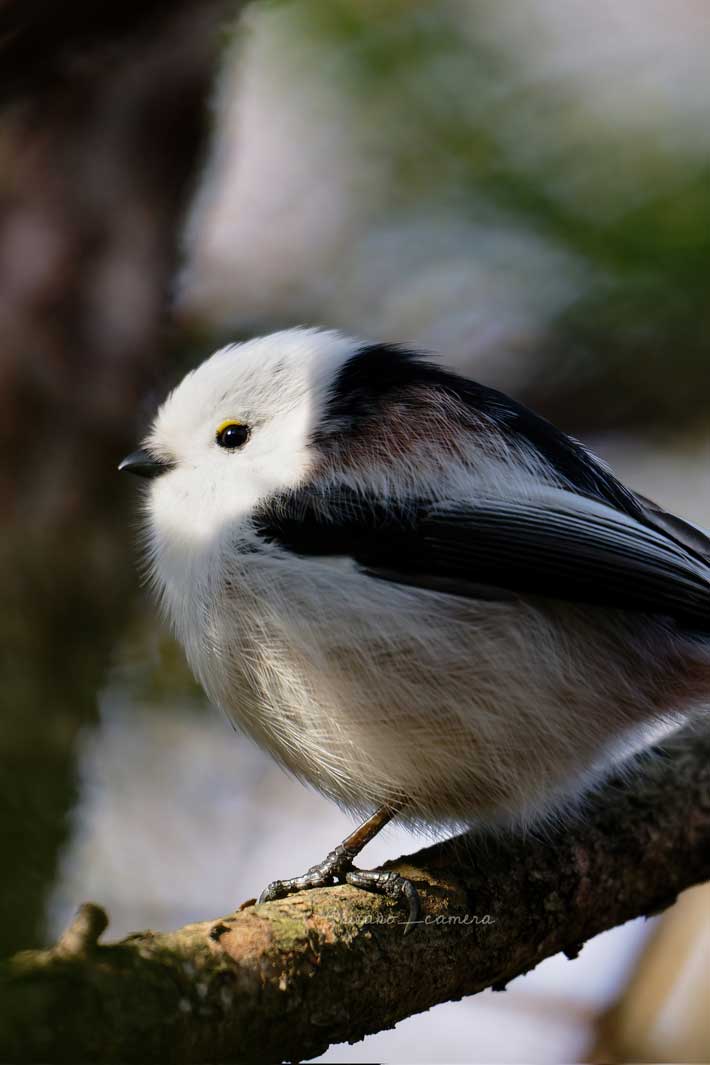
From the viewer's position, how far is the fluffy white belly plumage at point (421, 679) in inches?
69.4

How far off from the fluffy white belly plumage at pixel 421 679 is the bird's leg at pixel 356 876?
47 mm

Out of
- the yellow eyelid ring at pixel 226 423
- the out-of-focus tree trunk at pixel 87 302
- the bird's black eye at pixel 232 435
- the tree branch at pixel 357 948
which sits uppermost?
the out-of-focus tree trunk at pixel 87 302

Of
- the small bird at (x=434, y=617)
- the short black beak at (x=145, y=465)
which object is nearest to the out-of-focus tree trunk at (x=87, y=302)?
the short black beak at (x=145, y=465)

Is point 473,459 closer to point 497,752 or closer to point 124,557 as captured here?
point 497,752

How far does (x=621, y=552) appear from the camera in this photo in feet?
5.93

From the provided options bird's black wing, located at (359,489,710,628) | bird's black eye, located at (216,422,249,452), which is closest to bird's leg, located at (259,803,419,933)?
bird's black wing, located at (359,489,710,628)

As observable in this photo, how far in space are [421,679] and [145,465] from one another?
83 cm

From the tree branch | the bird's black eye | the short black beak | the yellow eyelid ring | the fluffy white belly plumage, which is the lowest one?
the tree branch

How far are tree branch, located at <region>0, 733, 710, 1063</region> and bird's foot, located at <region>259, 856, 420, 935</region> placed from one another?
28mm

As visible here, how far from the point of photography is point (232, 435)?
2135 millimetres

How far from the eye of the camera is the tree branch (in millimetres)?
1068

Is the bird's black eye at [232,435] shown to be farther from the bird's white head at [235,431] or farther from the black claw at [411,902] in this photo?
the black claw at [411,902]

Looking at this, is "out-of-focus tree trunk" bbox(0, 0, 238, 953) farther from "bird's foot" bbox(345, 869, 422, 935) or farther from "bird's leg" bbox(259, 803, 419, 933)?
"bird's foot" bbox(345, 869, 422, 935)

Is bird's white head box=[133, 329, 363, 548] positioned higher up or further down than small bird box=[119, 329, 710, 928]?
higher up
